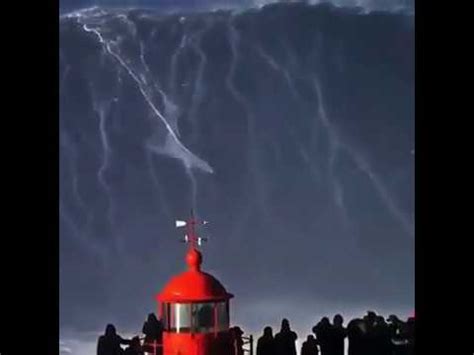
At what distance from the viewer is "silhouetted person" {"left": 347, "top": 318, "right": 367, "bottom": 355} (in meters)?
4.98

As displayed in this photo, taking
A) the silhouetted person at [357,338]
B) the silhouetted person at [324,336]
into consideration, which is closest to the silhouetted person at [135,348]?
the silhouetted person at [324,336]

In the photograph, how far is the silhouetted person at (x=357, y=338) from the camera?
4.98 meters

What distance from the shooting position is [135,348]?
4.64 metres

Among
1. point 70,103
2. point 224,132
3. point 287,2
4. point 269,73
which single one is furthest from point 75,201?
point 287,2

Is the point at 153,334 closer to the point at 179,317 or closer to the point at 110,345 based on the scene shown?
the point at 179,317

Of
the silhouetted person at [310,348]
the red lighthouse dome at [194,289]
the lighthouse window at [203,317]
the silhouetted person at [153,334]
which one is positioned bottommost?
the silhouetted person at [310,348]

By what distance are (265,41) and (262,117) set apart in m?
0.47

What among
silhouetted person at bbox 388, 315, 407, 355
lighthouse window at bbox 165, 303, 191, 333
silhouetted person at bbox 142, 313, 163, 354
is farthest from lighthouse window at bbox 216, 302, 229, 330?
silhouetted person at bbox 388, 315, 407, 355

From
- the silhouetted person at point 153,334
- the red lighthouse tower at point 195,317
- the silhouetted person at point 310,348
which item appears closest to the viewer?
the red lighthouse tower at point 195,317

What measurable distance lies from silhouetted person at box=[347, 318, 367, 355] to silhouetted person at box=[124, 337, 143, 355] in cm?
109

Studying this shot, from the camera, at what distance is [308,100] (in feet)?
19.1

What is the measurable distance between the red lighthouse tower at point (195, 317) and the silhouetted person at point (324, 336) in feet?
2.77

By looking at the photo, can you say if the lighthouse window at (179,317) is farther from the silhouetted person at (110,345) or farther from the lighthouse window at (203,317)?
the silhouetted person at (110,345)
